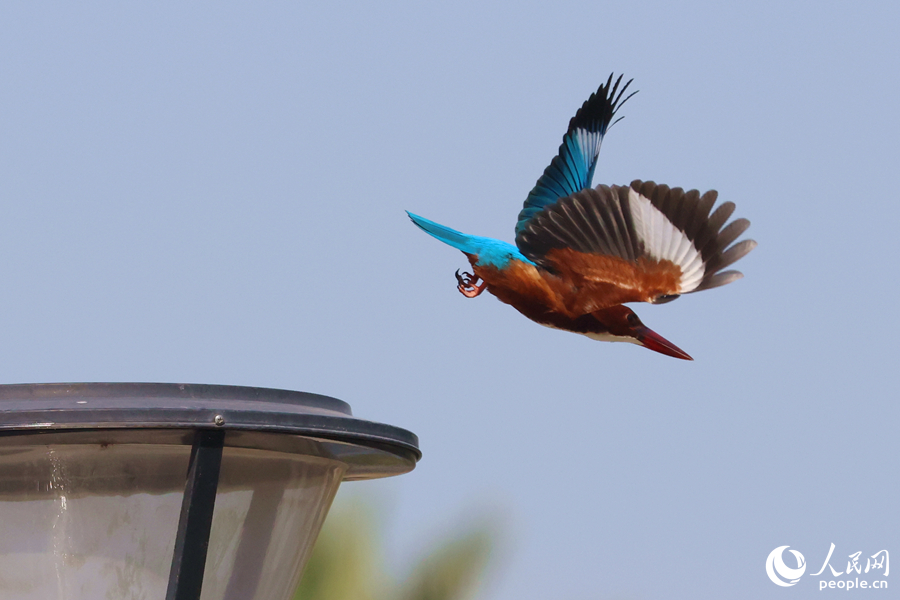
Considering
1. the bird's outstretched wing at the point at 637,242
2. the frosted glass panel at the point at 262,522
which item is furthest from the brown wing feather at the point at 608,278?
the frosted glass panel at the point at 262,522

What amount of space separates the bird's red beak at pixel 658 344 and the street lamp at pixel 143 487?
842mm

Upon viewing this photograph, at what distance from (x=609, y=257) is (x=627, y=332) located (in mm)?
192

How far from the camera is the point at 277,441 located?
5.92 ft

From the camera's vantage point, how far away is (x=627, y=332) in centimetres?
239

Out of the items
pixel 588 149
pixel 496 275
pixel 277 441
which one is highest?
pixel 588 149

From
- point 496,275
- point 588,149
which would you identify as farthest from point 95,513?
point 588,149

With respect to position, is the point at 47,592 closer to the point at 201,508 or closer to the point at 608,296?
the point at 201,508

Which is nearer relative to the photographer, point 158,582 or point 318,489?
point 158,582

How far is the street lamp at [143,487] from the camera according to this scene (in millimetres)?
1645

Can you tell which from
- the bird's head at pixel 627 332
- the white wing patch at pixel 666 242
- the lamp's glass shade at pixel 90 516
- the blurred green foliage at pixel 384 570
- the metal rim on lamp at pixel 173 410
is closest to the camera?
the metal rim on lamp at pixel 173 410

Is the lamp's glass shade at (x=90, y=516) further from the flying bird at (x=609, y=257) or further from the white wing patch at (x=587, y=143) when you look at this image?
the white wing patch at (x=587, y=143)

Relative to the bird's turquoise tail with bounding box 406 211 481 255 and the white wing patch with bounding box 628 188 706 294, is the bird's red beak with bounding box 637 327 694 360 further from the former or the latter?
the bird's turquoise tail with bounding box 406 211 481 255

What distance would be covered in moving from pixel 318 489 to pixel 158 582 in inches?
14.4

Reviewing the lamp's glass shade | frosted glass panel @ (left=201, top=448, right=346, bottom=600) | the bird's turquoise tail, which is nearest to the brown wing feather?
the bird's turquoise tail
